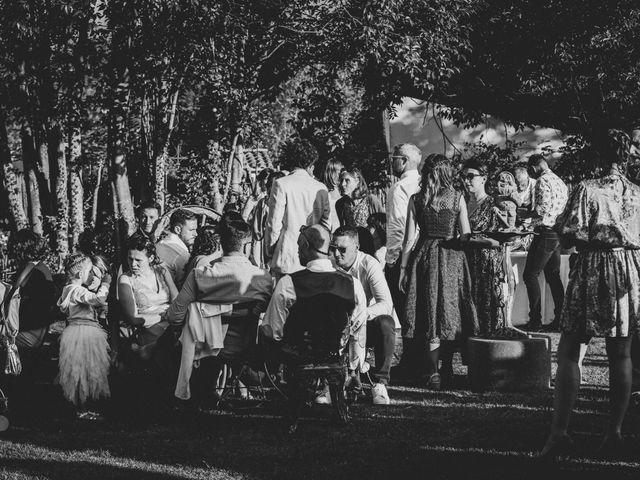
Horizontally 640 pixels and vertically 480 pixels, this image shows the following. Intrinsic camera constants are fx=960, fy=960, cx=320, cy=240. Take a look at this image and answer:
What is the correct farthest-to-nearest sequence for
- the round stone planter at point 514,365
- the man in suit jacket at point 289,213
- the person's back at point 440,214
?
the man in suit jacket at point 289,213, the person's back at point 440,214, the round stone planter at point 514,365

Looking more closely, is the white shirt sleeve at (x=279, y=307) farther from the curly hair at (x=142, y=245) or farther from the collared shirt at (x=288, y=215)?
the collared shirt at (x=288, y=215)

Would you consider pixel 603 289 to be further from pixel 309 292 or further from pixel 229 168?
pixel 229 168

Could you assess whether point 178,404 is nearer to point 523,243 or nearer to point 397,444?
point 397,444

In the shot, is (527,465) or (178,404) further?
(178,404)

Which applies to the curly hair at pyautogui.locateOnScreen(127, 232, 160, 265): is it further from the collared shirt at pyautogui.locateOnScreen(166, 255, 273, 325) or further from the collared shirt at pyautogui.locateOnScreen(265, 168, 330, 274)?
the collared shirt at pyautogui.locateOnScreen(265, 168, 330, 274)

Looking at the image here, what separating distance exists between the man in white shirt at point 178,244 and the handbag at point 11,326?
122 centimetres

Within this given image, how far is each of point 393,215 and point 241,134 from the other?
514 cm

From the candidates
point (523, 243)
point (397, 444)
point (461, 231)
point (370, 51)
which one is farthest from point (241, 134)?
point (397, 444)

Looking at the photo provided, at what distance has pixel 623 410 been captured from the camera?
5.23 meters

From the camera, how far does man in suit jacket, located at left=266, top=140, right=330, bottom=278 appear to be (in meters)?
7.98

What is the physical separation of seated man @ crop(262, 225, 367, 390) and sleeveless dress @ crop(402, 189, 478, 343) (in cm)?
146

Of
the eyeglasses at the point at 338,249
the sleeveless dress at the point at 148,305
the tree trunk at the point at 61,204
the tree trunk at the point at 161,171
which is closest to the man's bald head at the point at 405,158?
the eyeglasses at the point at 338,249

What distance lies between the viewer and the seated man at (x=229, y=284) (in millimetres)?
6633

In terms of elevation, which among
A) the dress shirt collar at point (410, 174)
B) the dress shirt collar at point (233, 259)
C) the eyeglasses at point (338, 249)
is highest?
the dress shirt collar at point (410, 174)
